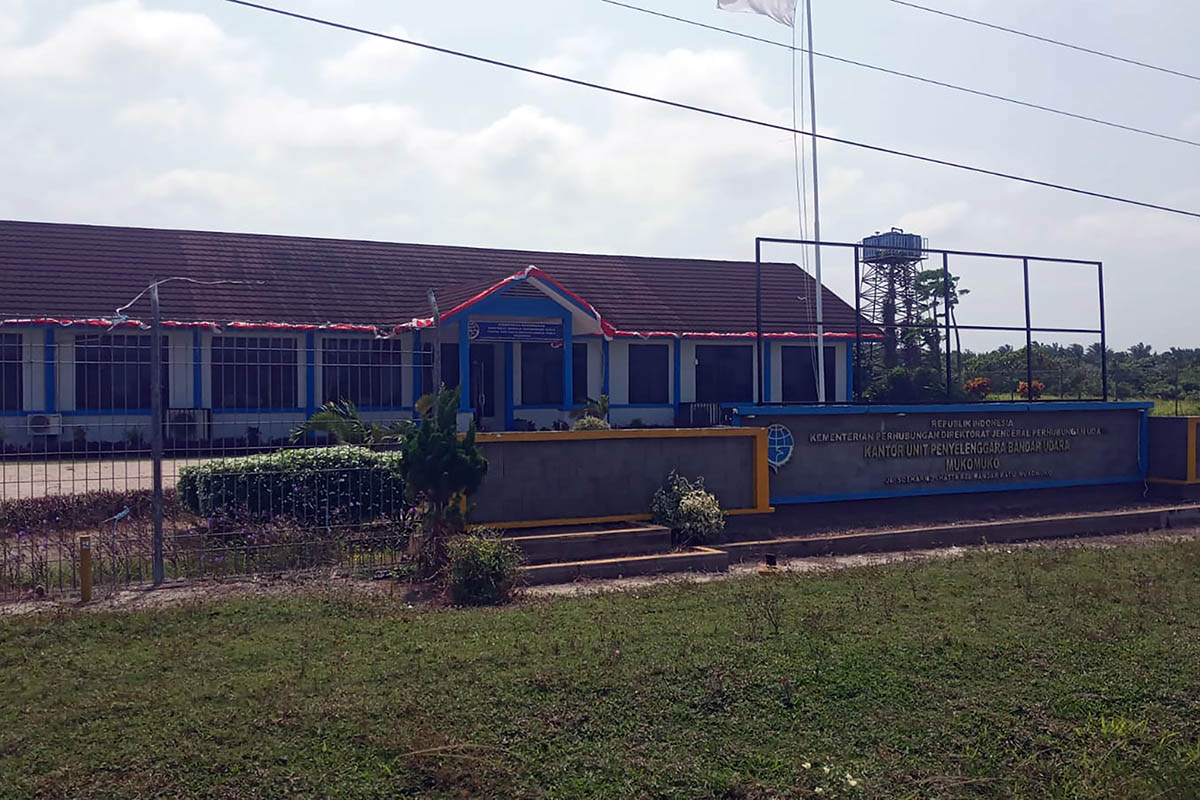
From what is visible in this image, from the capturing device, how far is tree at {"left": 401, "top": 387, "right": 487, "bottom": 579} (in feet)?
31.6

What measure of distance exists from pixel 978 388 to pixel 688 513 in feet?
34.6

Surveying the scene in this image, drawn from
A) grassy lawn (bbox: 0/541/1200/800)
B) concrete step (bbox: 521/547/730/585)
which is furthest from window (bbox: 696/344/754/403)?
grassy lawn (bbox: 0/541/1200/800)

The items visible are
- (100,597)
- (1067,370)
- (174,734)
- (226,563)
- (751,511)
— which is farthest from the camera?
(1067,370)

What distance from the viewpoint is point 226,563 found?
9609 mm

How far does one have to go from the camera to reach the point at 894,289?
70.7 feet

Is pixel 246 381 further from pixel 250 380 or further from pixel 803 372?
pixel 803 372

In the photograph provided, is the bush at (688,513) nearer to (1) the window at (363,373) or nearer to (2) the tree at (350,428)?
(2) the tree at (350,428)

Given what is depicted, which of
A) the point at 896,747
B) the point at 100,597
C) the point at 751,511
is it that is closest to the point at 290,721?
the point at 896,747

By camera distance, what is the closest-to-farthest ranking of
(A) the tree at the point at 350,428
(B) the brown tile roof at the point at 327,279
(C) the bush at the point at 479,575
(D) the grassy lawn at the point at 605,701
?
(D) the grassy lawn at the point at 605,701, (C) the bush at the point at 479,575, (A) the tree at the point at 350,428, (B) the brown tile roof at the point at 327,279

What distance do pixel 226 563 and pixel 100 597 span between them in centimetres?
119

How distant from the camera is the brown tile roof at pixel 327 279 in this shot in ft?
71.3

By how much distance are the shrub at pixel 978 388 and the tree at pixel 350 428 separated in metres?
12.1

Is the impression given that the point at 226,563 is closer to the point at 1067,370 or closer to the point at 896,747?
the point at 896,747

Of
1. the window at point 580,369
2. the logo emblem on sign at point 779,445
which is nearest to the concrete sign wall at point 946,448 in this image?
the logo emblem on sign at point 779,445
